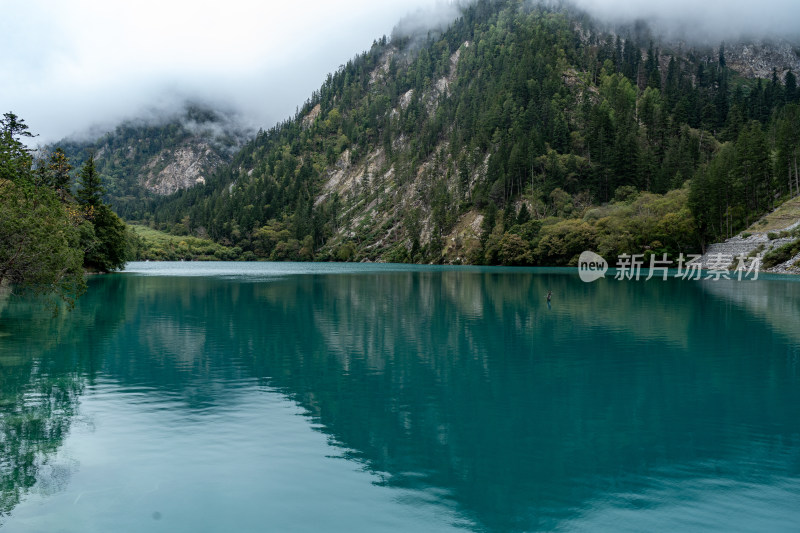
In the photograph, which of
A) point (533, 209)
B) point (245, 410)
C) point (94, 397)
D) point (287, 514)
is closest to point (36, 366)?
point (94, 397)

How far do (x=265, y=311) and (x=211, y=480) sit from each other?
32.7m

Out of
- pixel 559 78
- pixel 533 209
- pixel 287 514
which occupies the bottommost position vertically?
pixel 287 514

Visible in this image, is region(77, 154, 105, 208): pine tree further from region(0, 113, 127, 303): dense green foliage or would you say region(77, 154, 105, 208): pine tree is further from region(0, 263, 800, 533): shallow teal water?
region(0, 263, 800, 533): shallow teal water

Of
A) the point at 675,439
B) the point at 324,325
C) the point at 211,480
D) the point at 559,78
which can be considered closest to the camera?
the point at 211,480

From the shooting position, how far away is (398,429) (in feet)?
52.6

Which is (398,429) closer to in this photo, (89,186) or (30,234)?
(30,234)

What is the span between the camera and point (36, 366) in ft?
78.8

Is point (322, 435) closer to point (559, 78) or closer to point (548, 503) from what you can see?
point (548, 503)

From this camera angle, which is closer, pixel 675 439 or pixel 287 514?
pixel 287 514

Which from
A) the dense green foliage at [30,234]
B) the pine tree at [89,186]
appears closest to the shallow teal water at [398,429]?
the dense green foliage at [30,234]

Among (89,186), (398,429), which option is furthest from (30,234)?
(89,186)

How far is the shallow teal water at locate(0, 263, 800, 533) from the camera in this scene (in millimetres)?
11125

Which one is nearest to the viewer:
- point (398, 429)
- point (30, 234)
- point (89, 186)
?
point (398, 429)

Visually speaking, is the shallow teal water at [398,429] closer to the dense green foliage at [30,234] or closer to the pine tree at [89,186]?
the dense green foliage at [30,234]
